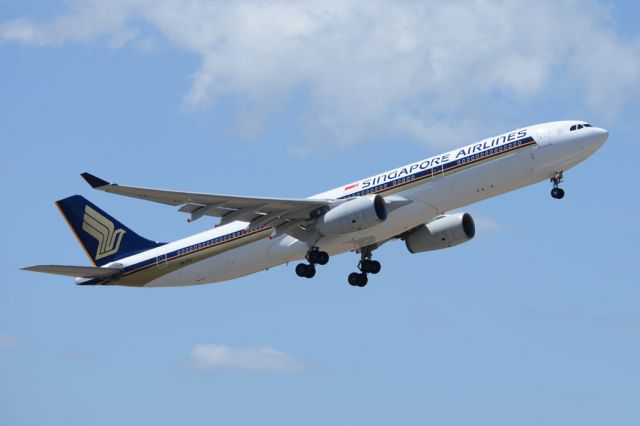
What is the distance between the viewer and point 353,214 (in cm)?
4791

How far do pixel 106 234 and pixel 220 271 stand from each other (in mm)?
8339

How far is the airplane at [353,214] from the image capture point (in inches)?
1866

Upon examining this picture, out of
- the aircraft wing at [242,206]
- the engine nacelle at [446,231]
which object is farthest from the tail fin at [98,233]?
the engine nacelle at [446,231]

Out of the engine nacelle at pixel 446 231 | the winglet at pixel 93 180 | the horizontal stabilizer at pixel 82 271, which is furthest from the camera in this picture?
the engine nacelle at pixel 446 231

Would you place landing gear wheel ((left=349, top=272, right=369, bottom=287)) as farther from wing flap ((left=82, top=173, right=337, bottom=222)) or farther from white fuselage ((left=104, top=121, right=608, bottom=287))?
wing flap ((left=82, top=173, right=337, bottom=222))

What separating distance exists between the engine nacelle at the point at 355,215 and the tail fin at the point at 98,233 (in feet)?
36.0

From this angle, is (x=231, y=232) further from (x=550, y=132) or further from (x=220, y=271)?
(x=550, y=132)

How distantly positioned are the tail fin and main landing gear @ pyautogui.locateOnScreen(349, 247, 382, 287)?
32.4 feet

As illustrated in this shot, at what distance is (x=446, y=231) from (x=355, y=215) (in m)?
8.17

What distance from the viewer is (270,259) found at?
51.8m

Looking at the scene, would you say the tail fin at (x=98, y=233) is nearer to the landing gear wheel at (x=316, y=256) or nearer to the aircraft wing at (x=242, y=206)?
the aircraft wing at (x=242, y=206)

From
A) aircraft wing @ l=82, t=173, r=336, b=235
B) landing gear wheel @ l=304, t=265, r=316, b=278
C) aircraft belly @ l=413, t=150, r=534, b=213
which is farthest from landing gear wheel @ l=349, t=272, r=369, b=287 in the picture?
aircraft belly @ l=413, t=150, r=534, b=213

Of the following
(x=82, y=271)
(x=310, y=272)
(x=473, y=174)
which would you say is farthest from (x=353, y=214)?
(x=82, y=271)

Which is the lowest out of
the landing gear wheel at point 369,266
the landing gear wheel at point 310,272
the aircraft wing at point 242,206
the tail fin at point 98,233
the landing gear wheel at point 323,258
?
the landing gear wheel at point 310,272
